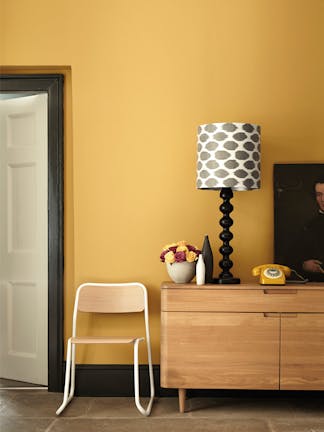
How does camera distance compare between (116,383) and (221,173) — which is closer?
(221,173)

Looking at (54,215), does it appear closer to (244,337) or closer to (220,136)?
(220,136)

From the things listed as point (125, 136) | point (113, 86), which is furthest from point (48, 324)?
point (113, 86)

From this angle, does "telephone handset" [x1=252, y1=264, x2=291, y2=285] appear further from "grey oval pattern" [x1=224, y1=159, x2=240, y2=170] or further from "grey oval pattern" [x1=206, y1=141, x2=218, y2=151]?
"grey oval pattern" [x1=206, y1=141, x2=218, y2=151]

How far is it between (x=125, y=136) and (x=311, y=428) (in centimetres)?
221

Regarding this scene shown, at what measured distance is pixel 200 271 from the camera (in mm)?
4340

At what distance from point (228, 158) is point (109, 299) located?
1.24 m

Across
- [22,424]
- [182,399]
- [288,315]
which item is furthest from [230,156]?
[22,424]

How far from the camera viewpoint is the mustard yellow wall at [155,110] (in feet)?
15.7

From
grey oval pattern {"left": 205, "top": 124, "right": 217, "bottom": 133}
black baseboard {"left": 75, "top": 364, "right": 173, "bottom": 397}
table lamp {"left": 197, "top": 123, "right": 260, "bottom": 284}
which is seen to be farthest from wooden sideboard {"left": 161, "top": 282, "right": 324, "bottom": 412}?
grey oval pattern {"left": 205, "top": 124, "right": 217, "bottom": 133}

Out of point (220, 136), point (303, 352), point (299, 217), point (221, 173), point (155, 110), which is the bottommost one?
point (303, 352)

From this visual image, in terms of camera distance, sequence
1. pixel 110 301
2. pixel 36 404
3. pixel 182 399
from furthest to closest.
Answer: pixel 110 301 < pixel 36 404 < pixel 182 399

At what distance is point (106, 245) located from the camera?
15.9ft

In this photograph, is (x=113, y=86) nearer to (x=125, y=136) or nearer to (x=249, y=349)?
(x=125, y=136)

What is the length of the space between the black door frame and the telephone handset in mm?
1372
